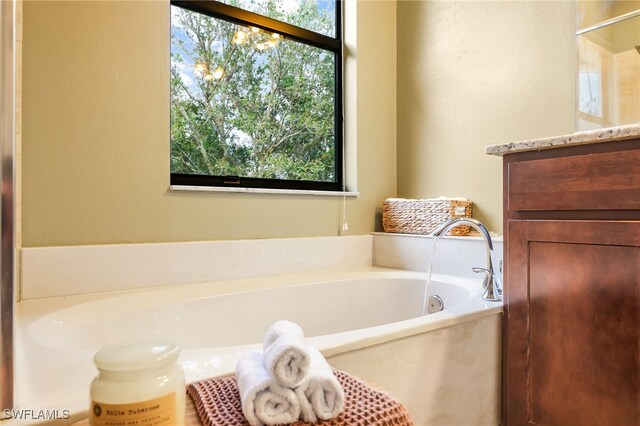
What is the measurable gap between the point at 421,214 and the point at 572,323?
42.3 inches

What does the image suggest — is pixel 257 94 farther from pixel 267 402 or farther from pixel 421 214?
pixel 267 402

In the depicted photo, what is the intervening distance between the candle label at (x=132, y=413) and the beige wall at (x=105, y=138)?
4.11 feet

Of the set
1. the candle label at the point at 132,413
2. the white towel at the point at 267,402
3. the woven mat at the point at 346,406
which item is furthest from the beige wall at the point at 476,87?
the candle label at the point at 132,413

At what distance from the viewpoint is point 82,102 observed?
1544mm

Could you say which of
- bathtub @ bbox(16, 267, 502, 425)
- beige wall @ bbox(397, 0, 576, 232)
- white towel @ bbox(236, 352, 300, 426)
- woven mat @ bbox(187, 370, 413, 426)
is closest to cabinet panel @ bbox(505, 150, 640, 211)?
bathtub @ bbox(16, 267, 502, 425)

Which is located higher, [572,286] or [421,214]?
[421,214]

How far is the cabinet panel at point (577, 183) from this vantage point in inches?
41.4

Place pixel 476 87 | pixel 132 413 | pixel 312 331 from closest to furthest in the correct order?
pixel 132 413, pixel 312 331, pixel 476 87

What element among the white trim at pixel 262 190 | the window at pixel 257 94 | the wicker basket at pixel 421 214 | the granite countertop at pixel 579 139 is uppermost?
the window at pixel 257 94

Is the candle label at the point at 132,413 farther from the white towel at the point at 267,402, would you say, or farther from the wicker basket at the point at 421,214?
the wicker basket at the point at 421,214

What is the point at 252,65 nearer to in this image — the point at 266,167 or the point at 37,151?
the point at 266,167

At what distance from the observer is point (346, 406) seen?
0.65 metres

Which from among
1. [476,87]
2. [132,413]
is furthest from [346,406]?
[476,87]

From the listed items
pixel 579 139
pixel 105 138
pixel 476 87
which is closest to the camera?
pixel 579 139
